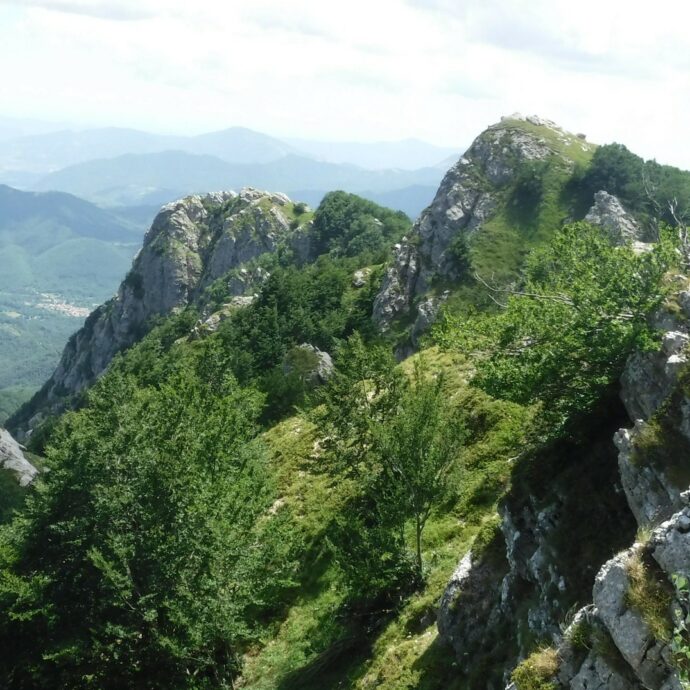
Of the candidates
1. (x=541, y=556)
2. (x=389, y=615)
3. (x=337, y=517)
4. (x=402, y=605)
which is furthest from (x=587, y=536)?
(x=337, y=517)

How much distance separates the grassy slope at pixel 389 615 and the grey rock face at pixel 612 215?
7090 centimetres

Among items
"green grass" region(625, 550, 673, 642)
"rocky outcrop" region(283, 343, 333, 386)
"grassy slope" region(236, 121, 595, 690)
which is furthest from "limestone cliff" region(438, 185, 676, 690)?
"rocky outcrop" region(283, 343, 333, 386)

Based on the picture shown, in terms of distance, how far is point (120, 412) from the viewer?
102ft

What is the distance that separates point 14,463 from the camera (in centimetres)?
8588

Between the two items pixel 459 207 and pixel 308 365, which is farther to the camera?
pixel 459 207

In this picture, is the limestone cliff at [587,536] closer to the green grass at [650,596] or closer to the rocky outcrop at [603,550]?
the rocky outcrop at [603,550]

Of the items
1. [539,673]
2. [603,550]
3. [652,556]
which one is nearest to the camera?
[652,556]

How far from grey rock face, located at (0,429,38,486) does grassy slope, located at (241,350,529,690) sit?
5652cm

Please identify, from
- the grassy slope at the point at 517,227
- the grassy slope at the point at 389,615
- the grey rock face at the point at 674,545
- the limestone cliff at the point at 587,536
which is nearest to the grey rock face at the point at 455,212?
the grassy slope at the point at 517,227

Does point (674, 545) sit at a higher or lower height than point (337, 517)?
higher

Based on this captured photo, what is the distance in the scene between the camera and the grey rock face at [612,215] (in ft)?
325

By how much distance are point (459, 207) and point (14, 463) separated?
86803mm

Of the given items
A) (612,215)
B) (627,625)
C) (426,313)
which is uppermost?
(612,215)

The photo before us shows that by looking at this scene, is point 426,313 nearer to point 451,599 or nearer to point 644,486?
point 451,599
